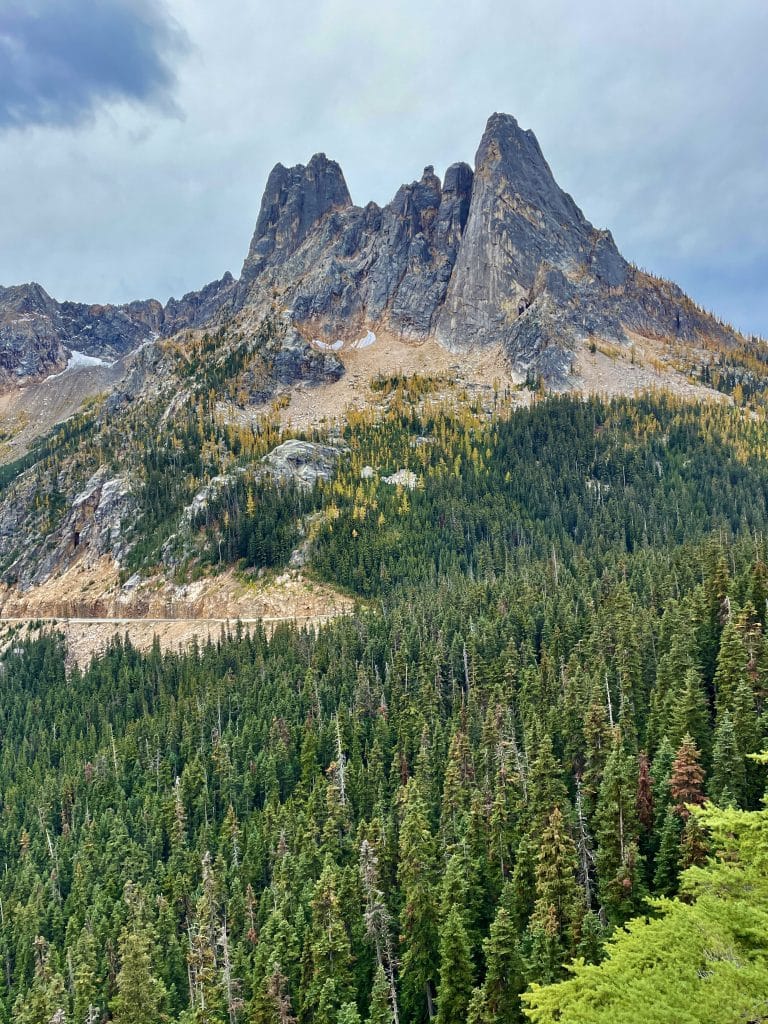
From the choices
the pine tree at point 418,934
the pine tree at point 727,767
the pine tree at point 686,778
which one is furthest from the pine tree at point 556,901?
the pine tree at point 727,767

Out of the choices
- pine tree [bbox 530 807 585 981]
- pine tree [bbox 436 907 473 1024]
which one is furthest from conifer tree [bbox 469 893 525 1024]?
pine tree [bbox 530 807 585 981]

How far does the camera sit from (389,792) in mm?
77375

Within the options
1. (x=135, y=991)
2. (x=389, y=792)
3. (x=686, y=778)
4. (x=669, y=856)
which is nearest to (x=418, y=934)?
(x=669, y=856)

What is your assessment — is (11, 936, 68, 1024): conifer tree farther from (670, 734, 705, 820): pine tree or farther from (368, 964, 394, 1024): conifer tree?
(670, 734, 705, 820): pine tree

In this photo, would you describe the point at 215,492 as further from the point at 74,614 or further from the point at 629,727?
the point at 629,727

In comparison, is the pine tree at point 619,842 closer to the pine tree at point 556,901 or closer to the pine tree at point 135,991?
the pine tree at point 556,901

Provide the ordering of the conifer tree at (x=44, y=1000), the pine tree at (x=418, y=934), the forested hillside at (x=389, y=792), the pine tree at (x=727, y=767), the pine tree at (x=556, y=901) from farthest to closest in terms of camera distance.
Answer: the conifer tree at (x=44, y=1000) → the pine tree at (x=418, y=934) → the forested hillside at (x=389, y=792) → the pine tree at (x=727, y=767) → the pine tree at (x=556, y=901)

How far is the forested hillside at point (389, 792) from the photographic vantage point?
44.0 meters

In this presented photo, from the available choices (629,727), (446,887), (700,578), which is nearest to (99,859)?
(446,887)

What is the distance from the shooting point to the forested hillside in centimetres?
4403

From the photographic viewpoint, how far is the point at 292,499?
7352 inches

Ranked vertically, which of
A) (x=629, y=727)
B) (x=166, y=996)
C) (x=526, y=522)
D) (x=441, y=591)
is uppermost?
(x=526, y=522)

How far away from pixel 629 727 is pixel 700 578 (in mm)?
37936

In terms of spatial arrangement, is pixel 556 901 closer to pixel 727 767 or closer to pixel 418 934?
pixel 418 934
